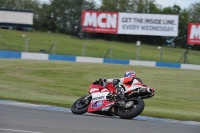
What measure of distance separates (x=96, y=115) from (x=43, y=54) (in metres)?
26.4

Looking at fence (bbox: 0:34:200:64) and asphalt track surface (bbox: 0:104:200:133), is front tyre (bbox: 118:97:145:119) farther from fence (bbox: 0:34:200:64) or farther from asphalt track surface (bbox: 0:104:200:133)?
fence (bbox: 0:34:200:64)

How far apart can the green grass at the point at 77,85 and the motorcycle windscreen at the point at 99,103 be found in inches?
98.7

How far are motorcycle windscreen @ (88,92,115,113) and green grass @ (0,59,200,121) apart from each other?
2506 millimetres

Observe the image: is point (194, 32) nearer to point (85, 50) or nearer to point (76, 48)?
point (85, 50)

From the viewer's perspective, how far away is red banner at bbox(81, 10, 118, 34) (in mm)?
51719

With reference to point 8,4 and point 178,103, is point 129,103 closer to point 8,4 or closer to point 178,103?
point 178,103

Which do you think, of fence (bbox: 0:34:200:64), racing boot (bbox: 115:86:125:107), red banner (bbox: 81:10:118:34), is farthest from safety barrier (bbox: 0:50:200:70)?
racing boot (bbox: 115:86:125:107)

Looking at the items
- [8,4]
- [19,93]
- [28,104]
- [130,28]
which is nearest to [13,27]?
[130,28]

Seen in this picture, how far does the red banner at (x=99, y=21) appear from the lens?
170ft

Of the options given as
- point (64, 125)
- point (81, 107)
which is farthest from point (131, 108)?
point (64, 125)

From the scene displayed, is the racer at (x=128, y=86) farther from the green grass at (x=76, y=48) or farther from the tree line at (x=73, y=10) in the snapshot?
the tree line at (x=73, y=10)

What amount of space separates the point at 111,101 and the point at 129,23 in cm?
3952

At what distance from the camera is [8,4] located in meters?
82.0

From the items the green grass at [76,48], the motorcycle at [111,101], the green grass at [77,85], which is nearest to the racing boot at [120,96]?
the motorcycle at [111,101]
